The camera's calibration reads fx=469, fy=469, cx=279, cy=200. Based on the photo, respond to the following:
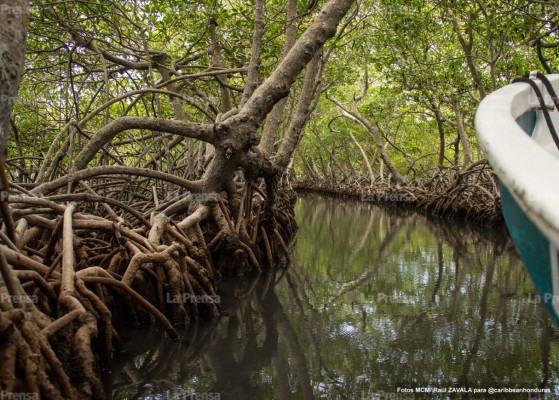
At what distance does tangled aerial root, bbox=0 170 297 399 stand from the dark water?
237 millimetres

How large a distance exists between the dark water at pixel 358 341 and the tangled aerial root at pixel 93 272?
237mm

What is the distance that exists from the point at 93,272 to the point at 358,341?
1547mm

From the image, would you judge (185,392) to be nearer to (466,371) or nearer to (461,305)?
(466,371)

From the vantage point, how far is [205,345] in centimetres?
272

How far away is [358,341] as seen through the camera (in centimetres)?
279

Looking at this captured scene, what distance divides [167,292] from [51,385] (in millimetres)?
1477

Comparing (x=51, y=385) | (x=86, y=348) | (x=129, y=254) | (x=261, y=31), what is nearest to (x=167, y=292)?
(x=129, y=254)
